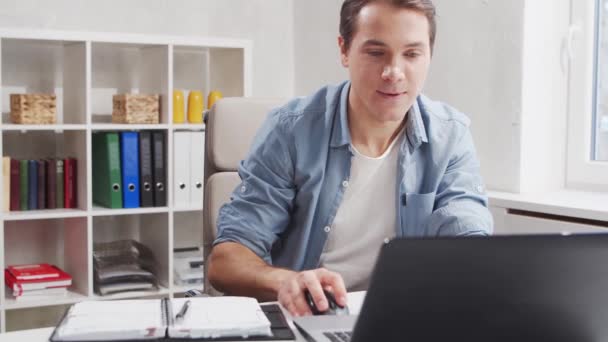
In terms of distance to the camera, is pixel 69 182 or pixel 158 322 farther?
pixel 69 182

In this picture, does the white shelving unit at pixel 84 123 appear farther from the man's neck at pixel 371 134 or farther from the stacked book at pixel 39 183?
the man's neck at pixel 371 134

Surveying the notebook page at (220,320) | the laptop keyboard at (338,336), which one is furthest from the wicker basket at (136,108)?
the laptop keyboard at (338,336)


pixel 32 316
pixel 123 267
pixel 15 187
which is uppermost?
pixel 15 187

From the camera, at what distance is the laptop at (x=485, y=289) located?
776 millimetres

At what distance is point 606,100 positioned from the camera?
8.95ft

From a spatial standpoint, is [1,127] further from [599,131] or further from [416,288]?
[416,288]

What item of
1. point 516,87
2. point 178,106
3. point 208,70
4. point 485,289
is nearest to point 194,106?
point 178,106

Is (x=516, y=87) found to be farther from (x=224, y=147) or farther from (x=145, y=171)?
(x=145, y=171)

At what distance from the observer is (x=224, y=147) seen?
1955 mm

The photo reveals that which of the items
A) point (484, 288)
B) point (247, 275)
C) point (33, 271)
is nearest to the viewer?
point (484, 288)

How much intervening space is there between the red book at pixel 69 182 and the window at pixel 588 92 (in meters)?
1.90

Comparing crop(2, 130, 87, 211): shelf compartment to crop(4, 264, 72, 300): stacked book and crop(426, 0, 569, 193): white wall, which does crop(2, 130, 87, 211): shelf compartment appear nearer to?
crop(4, 264, 72, 300): stacked book

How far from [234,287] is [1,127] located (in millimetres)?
1706

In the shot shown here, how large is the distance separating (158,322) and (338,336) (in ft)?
0.77
